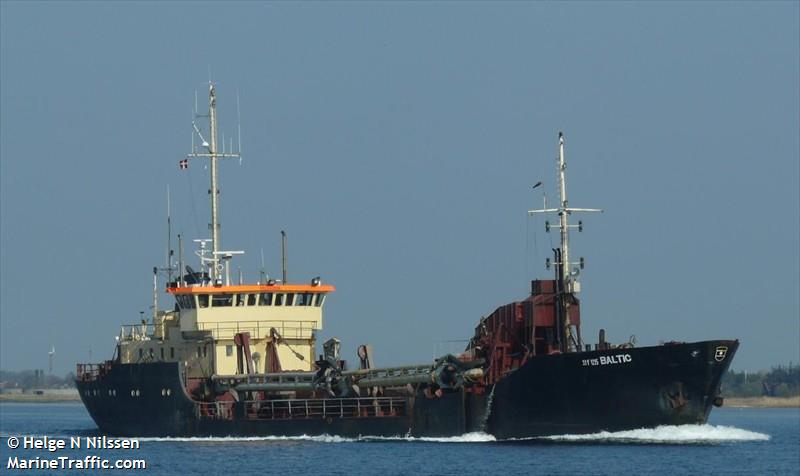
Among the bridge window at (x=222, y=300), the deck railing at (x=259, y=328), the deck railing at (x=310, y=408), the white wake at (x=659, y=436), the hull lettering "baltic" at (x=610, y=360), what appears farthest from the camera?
the bridge window at (x=222, y=300)

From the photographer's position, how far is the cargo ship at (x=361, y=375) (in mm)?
52375

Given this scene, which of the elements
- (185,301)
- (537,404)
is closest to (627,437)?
(537,404)

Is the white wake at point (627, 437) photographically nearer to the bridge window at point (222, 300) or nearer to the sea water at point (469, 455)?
the sea water at point (469, 455)

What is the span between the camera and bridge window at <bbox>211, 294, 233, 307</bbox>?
6269 cm

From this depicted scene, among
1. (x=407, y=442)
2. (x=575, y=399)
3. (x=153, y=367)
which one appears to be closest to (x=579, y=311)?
(x=575, y=399)

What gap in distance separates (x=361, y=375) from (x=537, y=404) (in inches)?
304

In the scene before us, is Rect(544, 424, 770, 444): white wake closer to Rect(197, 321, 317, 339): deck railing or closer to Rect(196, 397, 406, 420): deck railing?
Rect(196, 397, 406, 420): deck railing

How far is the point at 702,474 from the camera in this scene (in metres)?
46.4

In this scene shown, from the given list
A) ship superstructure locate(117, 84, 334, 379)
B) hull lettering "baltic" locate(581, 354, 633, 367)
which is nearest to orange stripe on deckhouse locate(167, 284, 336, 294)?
ship superstructure locate(117, 84, 334, 379)

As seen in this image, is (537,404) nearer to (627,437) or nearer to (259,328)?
(627,437)

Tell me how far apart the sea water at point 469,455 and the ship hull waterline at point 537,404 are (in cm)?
37

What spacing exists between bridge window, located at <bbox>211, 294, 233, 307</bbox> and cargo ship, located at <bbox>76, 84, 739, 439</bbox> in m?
0.05

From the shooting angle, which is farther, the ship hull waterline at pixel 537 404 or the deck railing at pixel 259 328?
the deck railing at pixel 259 328

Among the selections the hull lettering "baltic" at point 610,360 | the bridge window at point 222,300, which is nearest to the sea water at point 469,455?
the hull lettering "baltic" at point 610,360
